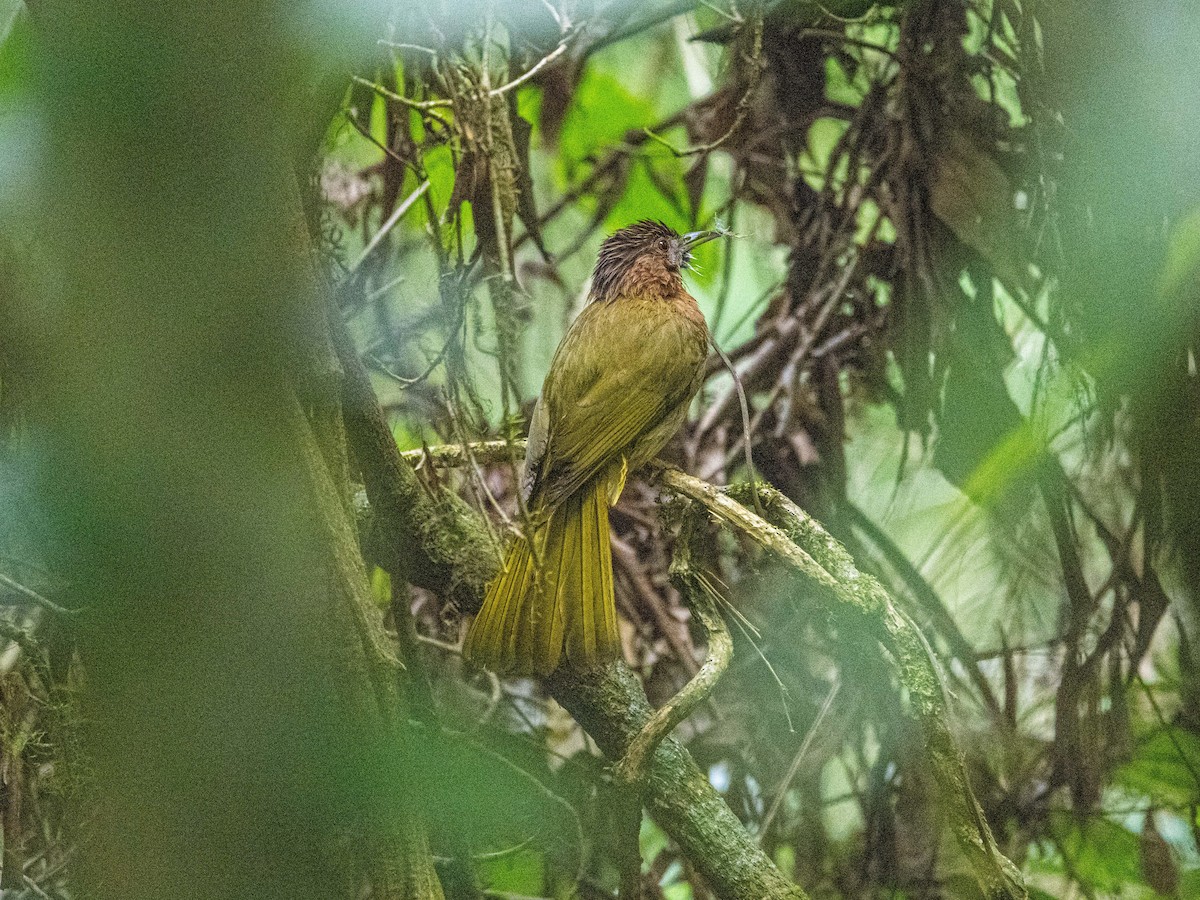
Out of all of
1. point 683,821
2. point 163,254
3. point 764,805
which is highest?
point 163,254

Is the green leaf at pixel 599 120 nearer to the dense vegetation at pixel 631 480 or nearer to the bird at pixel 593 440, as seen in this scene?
the dense vegetation at pixel 631 480

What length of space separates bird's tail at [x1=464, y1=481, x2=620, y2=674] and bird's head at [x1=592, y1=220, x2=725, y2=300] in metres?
0.78

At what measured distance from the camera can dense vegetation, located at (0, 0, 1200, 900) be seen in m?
0.78

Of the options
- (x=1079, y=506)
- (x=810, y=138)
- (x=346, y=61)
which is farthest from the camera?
(x=810, y=138)

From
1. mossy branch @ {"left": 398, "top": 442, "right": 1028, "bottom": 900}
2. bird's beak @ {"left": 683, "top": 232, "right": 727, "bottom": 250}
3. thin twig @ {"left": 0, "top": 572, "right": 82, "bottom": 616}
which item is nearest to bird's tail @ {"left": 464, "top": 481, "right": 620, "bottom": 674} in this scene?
mossy branch @ {"left": 398, "top": 442, "right": 1028, "bottom": 900}

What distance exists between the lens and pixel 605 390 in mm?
2230

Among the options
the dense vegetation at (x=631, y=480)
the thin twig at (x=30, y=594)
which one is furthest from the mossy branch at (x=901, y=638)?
the thin twig at (x=30, y=594)

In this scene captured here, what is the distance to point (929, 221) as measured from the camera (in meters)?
2.76

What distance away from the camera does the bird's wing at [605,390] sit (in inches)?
83.6

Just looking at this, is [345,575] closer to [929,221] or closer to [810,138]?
[929,221]

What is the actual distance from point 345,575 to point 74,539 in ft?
1.17

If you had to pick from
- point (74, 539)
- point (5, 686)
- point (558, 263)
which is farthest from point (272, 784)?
point (558, 263)

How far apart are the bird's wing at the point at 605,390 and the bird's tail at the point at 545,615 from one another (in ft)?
0.54

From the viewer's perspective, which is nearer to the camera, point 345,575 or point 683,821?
point 345,575
